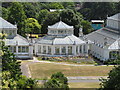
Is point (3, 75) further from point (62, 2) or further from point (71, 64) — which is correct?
point (62, 2)

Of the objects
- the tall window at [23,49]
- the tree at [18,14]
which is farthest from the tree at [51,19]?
the tall window at [23,49]

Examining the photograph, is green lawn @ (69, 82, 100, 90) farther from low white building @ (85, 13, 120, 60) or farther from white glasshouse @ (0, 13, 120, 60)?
white glasshouse @ (0, 13, 120, 60)

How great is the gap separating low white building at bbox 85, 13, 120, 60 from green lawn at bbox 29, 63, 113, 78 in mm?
5181

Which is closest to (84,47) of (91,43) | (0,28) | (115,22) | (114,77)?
(91,43)

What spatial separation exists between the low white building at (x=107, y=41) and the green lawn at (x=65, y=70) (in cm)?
518

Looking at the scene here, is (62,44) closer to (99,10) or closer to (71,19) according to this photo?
(71,19)

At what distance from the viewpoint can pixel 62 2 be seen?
129 metres

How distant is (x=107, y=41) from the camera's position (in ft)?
177

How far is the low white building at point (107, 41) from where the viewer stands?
5069 centimetres

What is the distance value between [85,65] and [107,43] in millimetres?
6343

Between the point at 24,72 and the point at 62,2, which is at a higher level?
the point at 62,2

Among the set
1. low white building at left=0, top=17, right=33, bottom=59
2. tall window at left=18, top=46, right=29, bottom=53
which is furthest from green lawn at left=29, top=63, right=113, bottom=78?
tall window at left=18, top=46, right=29, bottom=53

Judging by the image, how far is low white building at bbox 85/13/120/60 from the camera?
166ft

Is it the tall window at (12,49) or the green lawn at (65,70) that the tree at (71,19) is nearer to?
the tall window at (12,49)
